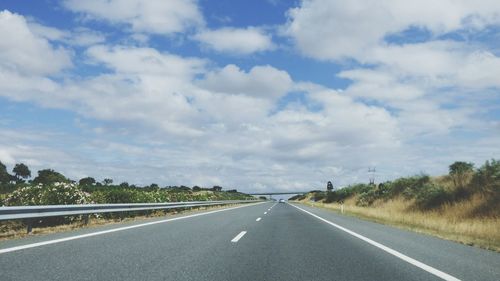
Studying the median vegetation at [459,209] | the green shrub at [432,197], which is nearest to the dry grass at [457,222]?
the median vegetation at [459,209]

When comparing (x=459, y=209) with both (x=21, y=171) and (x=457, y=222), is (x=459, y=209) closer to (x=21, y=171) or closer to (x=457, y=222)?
(x=457, y=222)

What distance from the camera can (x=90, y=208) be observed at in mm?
14680

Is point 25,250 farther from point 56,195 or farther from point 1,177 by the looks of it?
point 1,177

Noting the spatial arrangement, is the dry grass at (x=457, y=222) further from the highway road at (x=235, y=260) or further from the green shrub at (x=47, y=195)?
the green shrub at (x=47, y=195)

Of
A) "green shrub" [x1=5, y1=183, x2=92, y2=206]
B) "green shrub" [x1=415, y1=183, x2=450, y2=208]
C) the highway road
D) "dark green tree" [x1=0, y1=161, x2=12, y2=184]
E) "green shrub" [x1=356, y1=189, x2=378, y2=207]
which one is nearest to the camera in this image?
the highway road

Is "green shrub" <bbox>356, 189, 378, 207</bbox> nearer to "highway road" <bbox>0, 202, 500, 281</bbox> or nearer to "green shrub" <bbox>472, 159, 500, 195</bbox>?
"green shrub" <bbox>472, 159, 500, 195</bbox>

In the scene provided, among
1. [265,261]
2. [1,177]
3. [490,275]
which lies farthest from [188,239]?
[1,177]

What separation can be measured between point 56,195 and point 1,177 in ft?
361

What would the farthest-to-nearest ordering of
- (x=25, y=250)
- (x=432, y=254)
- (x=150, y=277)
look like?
(x=432, y=254) → (x=25, y=250) → (x=150, y=277)

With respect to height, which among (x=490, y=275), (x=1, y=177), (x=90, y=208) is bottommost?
(x=490, y=275)

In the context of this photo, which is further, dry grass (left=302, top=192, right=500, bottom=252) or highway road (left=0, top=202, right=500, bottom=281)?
dry grass (left=302, top=192, right=500, bottom=252)

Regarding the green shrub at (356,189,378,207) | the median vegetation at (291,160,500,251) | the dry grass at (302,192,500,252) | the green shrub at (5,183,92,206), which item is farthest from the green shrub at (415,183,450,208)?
the green shrub at (356,189,378,207)

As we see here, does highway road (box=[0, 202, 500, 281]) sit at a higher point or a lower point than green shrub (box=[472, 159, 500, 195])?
lower

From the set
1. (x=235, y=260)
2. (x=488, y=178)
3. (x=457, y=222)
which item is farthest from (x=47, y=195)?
(x=488, y=178)
